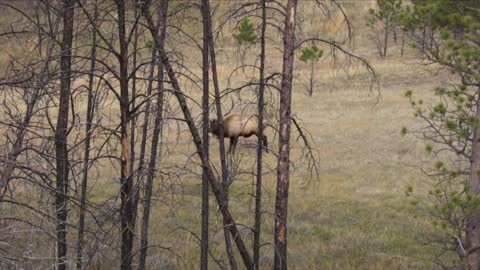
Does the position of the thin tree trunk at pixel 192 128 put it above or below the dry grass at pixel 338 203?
above

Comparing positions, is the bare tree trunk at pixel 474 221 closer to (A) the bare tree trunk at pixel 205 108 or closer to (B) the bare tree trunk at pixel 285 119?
(B) the bare tree trunk at pixel 285 119

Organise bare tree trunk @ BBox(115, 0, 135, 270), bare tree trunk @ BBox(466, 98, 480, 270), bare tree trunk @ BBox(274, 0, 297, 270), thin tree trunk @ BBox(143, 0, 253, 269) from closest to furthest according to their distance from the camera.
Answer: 1. bare tree trunk @ BBox(115, 0, 135, 270)
2. thin tree trunk @ BBox(143, 0, 253, 269)
3. bare tree trunk @ BBox(274, 0, 297, 270)
4. bare tree trunk @ BBox(466, 98, 480, 270)

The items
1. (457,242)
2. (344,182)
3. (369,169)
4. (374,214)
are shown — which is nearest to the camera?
(457,242)

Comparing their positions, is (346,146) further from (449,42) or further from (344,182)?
(449,42)

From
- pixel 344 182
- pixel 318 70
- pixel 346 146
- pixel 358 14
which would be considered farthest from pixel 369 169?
pixel 358 14

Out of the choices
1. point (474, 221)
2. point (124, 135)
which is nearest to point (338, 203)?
point (474, 221)

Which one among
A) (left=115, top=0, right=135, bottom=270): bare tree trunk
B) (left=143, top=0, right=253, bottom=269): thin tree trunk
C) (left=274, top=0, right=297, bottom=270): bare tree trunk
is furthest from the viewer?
(left=274, top=0, right=297, bottom=270): bare tree trunk

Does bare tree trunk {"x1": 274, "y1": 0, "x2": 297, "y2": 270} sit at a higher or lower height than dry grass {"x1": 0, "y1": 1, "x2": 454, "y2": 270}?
higher

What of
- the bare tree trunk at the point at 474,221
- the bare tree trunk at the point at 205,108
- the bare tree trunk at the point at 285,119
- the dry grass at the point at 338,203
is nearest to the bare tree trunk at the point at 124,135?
the dry grass at the point at 338,203

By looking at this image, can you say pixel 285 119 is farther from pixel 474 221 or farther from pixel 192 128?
pixel 474 221

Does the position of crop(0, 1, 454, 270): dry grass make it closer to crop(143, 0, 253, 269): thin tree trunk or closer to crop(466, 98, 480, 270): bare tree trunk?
crop(143, 0, 253, 269): thin tree trunk

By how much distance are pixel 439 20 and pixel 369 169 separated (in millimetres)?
7831

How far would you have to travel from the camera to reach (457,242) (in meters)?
7.01

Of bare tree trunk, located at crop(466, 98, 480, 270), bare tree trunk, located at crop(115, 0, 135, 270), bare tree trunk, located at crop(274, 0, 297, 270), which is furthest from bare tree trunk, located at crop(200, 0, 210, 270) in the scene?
bare tree trunk, located at crop(466, 98, 480, 270)
